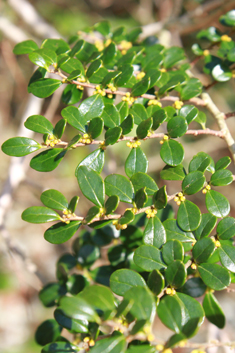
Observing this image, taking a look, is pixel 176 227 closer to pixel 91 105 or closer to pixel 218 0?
pixel 91 105

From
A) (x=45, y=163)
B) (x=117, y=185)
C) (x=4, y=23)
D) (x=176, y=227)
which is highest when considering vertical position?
(x=4, y=23)

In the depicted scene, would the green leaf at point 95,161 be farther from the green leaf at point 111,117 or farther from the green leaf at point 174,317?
the green leaf at point 174,317

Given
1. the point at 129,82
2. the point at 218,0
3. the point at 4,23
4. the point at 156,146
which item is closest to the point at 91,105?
the point at 129,82

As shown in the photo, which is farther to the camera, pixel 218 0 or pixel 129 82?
pixel 218 0

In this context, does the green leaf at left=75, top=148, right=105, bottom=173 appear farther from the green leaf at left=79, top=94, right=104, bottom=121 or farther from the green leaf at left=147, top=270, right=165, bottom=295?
the green leaf at left=147, top=270, right=165, bottom=295

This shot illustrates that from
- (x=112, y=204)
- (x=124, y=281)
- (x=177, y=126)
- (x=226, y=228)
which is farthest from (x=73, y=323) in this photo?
(x=177, y=126)

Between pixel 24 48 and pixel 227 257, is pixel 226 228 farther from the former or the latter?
pixel 24 48

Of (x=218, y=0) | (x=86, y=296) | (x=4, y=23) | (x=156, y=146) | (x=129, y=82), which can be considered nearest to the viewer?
(x=86, y=296)

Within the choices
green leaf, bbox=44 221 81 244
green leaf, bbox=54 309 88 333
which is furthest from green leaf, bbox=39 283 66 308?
green leaf, bbox=44 221 81 244
